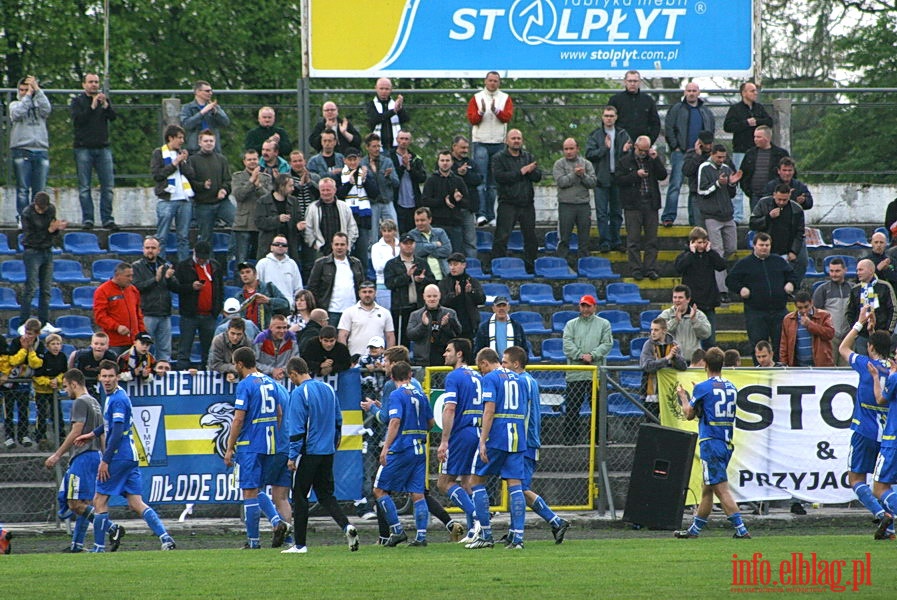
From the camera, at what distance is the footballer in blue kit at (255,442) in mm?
14469

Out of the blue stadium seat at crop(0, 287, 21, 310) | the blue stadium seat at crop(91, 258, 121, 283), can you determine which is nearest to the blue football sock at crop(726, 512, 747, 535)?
the blue stadium seat at crop(91, 258, 121, 283)

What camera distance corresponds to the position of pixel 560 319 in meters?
20.1

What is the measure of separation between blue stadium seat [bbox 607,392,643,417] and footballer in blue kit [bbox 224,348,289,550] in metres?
4.76

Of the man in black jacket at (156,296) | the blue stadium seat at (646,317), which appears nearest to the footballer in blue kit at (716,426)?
the blue stadium seat at (646,317)

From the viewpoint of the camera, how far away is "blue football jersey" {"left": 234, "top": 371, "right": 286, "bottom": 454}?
1452 centimetres

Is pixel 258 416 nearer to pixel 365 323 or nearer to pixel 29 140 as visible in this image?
pixel 365 323

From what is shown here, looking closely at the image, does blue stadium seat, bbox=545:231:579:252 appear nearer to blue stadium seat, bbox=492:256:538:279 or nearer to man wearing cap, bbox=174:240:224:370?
blue stadium seat, bbox=492:256:538:279

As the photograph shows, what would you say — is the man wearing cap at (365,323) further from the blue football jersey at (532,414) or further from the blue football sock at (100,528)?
the blue football sock at (100,528)

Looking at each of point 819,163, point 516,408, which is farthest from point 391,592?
point 819,163

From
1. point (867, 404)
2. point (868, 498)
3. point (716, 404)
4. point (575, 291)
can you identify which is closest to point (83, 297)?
point (575, 291)

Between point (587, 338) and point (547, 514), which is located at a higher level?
point (587, 338)

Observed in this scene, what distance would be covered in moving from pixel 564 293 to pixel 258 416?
7.34 m

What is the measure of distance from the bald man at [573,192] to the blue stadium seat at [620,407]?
13.4 feet

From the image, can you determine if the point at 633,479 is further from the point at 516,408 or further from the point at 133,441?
the point at 133,441
